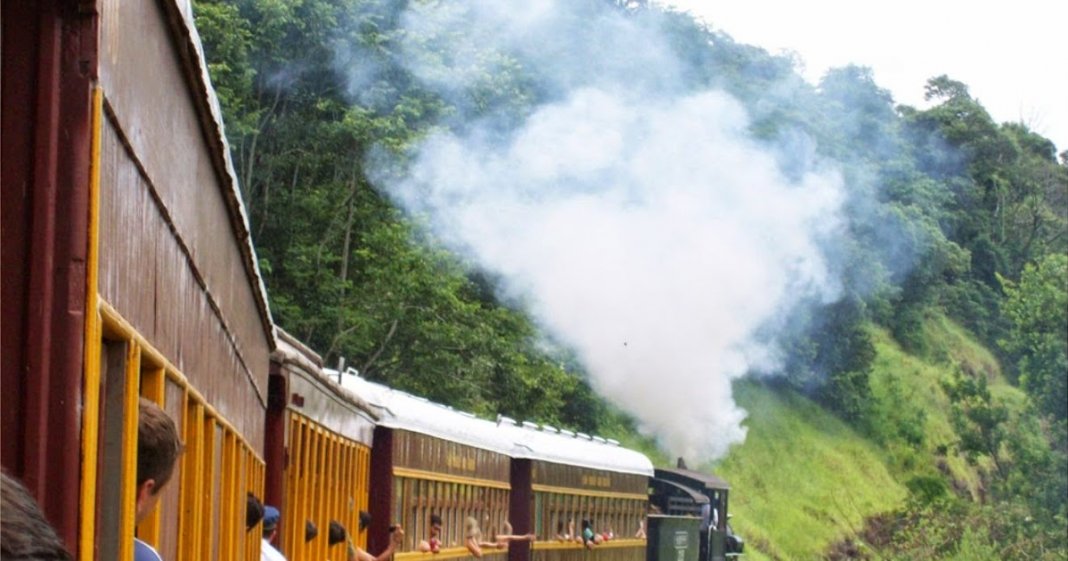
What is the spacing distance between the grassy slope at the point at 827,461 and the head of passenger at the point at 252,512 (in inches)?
1536

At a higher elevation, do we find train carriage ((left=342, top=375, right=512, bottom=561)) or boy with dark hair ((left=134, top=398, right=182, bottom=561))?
train carriage ((left=342, top=375, right=512, bottom=561))

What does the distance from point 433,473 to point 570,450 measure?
5741mm

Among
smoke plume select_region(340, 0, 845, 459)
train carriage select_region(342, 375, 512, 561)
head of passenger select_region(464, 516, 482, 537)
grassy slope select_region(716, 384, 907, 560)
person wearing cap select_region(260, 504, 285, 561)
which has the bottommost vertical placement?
person wearing cap select_region(260, 504, 285, 561)

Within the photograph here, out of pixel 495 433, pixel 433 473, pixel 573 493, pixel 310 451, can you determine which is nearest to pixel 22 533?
pixel 310 451

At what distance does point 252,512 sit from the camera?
278 inches

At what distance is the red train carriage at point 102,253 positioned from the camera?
2.65 metres

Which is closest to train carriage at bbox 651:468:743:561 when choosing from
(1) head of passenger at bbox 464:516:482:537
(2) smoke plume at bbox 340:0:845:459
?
(2) smoke plume at bbox 340:0:845:459

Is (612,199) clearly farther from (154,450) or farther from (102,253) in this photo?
(102,253)

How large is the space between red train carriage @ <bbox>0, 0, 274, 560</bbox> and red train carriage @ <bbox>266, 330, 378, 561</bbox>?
14.8 ft

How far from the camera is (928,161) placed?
275 feet

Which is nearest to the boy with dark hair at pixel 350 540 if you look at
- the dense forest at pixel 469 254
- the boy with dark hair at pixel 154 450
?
the boy with dark hair at pixel 154 450

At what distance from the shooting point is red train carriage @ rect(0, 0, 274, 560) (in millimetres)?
2646

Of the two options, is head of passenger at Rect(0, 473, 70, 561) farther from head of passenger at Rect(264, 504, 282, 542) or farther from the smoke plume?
the smoke plume

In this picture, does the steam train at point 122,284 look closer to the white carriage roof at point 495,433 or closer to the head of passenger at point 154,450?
the head of passenger at point 154,450
